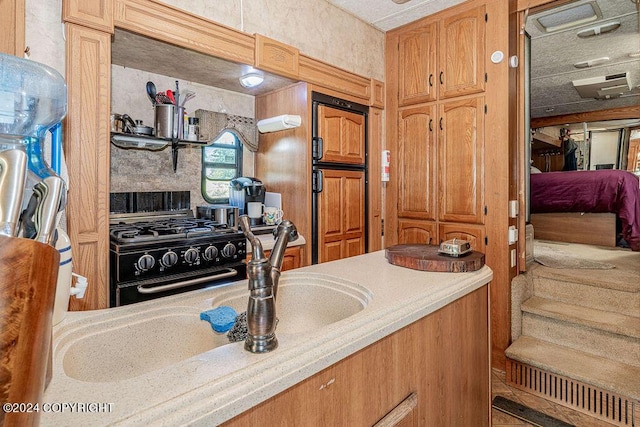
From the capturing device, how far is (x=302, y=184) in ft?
9.05

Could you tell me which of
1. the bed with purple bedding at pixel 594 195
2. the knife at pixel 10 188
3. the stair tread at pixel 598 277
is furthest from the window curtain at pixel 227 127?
the bed with purple bedding at pixel 594 195

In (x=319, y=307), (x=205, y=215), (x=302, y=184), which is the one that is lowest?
(x=319, y=307)

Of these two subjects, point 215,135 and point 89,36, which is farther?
point 215,135

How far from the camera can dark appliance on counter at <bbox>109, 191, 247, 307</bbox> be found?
1.81 metres

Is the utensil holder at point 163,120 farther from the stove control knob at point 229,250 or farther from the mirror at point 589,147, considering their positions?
the mirror at point 589,147

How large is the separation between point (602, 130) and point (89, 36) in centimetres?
1004

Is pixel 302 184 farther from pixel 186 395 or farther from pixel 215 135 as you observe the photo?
pixel 186 395

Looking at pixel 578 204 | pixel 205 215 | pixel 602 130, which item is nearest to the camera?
pixel 205 215

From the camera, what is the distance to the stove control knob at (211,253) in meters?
2.10

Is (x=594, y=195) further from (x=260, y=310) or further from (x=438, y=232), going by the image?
(x=260, y=310)

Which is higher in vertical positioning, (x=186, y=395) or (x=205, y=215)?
(x=205, y=215)

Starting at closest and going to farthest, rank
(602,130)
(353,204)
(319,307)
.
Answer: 1. (319,307)
2. (353,204)
3. (602,130)

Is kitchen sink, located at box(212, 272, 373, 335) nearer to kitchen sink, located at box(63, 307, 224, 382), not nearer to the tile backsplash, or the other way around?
kitchen sink, located at box(63, 307, 224, 382)

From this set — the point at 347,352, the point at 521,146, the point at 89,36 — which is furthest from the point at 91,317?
the point at 521,146
